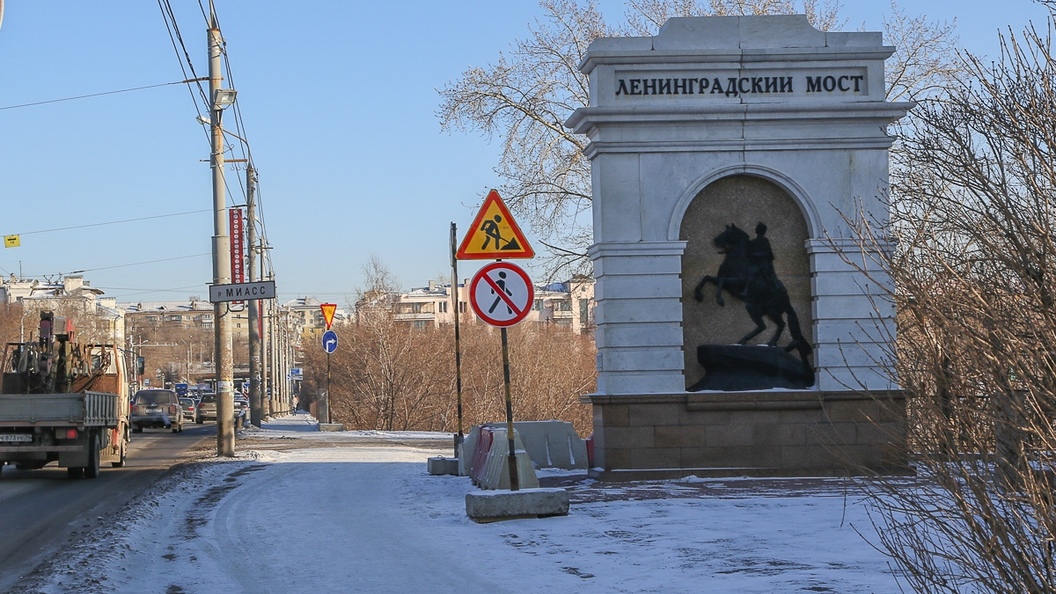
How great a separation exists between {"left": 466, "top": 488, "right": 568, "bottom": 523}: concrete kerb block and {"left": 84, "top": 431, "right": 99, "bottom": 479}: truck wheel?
11578mm

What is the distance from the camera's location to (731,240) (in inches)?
626

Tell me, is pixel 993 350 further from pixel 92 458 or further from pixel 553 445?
pixel 92 458

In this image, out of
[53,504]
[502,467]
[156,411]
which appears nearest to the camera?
[502,467]

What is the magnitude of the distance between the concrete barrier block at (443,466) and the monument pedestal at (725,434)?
11.0ft

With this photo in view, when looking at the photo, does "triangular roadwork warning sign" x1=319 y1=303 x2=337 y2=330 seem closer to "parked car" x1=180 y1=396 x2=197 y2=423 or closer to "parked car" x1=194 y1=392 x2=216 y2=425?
"parked car" x1=194 y1=392 x2=216 y2=425

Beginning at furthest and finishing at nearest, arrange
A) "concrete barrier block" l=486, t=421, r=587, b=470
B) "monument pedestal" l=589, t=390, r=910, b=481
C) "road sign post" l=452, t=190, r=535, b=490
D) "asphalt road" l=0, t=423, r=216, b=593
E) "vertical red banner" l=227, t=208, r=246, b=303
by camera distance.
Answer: "vertical red banner" l=227, t=208, r=246, b=303
"concrete barrier block" l=486, t=421, r=587, b=470
"monument pedestal" l=589, t=390, r=910, b=481
"road sign post" l=452, t=190, r=535, b=490
"asphalt road" l=0, t=423, r=216, b=593

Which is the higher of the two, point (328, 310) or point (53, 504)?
point (328, 310)

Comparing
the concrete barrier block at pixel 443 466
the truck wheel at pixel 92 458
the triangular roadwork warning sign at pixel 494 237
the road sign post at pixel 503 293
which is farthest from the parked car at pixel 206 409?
the road sign post at pixel 503 293

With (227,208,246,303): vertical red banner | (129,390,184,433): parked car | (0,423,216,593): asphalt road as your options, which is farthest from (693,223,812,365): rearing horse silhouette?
(129,390,184,433): parked car

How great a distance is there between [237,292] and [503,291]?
12.3 meters

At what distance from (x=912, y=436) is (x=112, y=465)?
73.1ft

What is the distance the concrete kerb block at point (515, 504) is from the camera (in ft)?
39.3

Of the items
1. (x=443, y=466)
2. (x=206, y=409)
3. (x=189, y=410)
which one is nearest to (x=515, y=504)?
(x=443, y=466)

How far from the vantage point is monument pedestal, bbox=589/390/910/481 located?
50.6 ft
